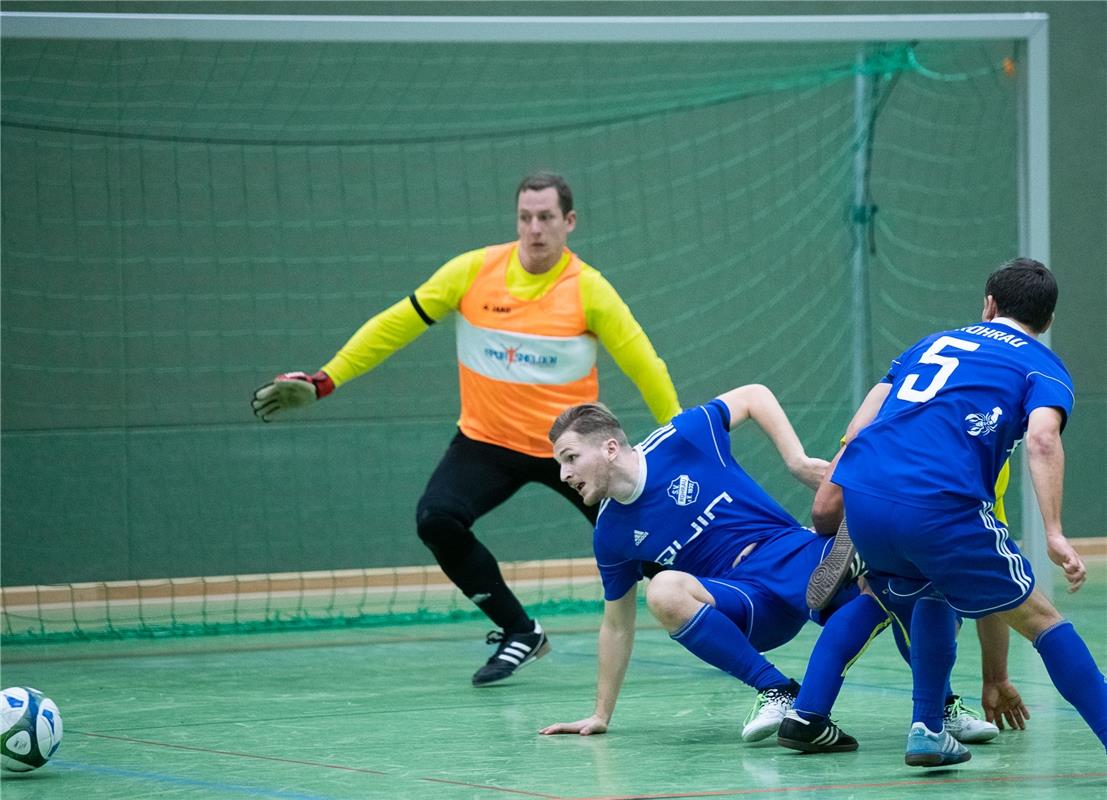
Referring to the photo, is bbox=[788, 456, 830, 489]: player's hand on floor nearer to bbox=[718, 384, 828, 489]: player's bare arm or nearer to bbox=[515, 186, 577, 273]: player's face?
bbox=[718, 384, 828, 489]: player's bare arm

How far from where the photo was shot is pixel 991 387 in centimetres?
426

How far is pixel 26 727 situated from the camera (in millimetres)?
4621

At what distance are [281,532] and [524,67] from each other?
3.29m

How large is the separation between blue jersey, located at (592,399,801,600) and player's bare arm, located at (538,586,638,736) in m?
0.05

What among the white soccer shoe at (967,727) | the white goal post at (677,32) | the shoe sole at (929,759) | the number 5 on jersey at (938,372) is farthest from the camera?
the white goal post at (677,32)

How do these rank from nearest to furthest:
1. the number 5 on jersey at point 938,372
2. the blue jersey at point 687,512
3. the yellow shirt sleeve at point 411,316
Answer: the number 5 on jersey at point 938,372 < the blue jersey at point 687,512 < the yellow shirt sleeve at point 411,316

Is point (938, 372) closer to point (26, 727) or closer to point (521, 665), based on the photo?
point (26, 727)

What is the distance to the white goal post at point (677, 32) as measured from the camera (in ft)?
25.7

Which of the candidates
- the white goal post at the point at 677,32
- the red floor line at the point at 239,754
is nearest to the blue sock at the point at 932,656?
the red floor line at the point at 239,754

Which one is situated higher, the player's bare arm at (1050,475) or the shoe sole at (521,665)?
the player's bare arm at (1050,475)

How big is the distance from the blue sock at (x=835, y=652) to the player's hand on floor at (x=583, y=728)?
2.24ft

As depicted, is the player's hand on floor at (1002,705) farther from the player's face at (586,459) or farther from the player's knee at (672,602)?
the player's face at (586,459)

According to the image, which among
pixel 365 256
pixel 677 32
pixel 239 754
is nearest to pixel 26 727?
pixel 239 754

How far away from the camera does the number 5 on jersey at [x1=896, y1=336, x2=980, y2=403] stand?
4.33m
